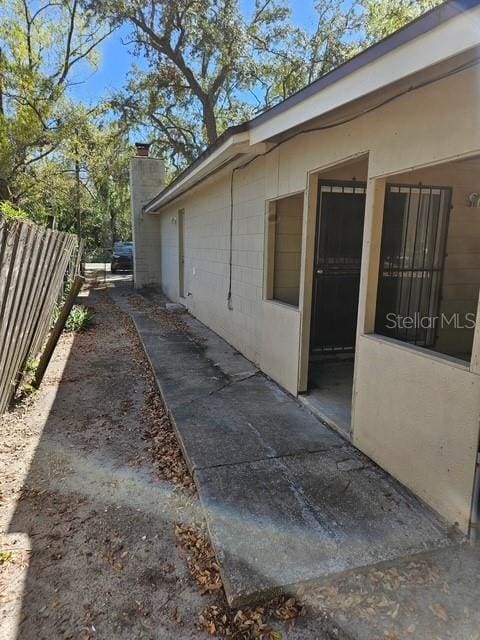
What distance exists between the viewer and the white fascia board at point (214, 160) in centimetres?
424

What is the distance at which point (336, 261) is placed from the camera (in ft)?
15.3

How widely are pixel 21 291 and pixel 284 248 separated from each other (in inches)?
110

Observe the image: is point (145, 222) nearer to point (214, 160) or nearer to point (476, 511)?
point (214, 160)

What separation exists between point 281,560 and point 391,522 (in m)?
0.71

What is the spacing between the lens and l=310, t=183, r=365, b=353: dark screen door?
14.9 ft

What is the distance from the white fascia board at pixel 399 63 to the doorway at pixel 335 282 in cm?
146

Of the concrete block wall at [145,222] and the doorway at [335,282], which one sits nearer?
the doorway at [335,282]

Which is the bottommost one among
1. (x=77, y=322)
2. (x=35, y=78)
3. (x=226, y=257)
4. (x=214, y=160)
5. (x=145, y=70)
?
(x=77, y=322)

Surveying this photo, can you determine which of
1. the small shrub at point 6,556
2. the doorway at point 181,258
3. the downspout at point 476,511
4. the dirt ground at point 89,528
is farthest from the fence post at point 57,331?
the doorway at point 181,258

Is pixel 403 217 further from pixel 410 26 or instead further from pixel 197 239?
pixel 197 239

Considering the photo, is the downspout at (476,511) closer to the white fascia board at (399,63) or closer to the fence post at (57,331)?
the white fascia board at (399,63)

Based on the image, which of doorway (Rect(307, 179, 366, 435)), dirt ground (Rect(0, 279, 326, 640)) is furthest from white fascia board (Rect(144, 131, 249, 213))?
dirt ground (Rect(0, 279, 326, 640))

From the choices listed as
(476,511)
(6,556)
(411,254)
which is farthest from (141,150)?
(476,511)

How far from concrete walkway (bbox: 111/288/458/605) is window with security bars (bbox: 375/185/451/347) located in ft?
4.96
